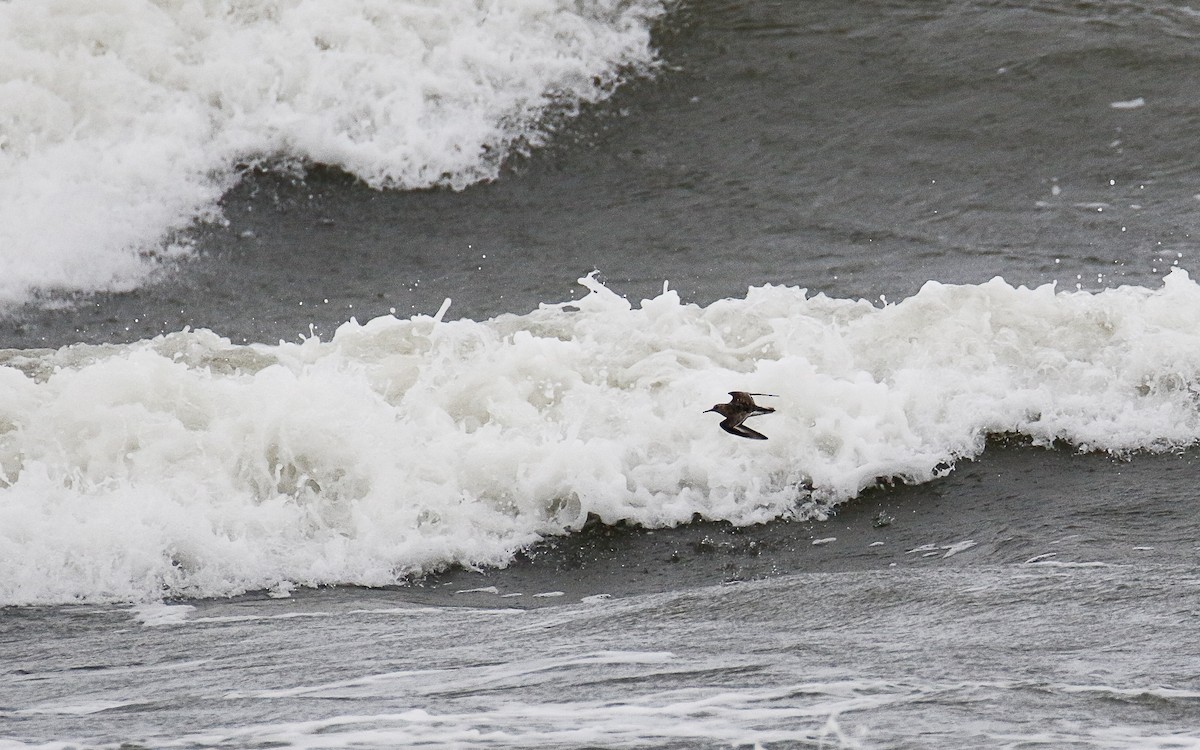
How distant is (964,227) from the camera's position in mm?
7078

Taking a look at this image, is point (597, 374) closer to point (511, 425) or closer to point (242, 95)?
point (511, 425)

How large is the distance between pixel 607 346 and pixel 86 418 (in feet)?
6.24

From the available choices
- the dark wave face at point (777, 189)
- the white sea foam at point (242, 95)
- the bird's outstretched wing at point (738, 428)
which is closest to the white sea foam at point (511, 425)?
the bird's outstretched wing at point (738, 428)

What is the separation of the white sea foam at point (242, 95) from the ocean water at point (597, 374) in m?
0.02

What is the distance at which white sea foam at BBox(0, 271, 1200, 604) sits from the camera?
414 cm

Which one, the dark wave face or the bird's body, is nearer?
the bird's body

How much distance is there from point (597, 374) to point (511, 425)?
1.55 ft

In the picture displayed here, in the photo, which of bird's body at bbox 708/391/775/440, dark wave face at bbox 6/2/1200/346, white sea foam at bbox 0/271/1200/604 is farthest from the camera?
dark wave face at bbox 6/2/1200/346

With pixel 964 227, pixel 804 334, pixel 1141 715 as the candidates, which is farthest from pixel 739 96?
pixel 1141 715

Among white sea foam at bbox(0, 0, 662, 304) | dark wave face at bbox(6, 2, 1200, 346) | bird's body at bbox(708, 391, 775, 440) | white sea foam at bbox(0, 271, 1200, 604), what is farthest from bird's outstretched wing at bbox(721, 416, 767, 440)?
white sea foam at bbox(0, 0, 662, 304)

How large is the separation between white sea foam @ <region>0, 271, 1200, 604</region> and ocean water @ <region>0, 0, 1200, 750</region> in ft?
0.05

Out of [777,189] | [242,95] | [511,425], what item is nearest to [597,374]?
[511,425]

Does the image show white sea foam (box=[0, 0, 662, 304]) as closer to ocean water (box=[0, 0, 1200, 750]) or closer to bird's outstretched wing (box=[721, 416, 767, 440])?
ocean water (box=[0, 0, 1200, 750])

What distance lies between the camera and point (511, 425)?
480 centimetres
